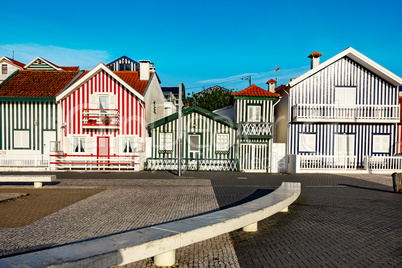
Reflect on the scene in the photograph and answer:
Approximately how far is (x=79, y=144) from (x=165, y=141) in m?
6.49

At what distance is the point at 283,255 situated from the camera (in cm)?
542

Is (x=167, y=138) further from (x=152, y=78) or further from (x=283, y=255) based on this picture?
(x=283, y=255)

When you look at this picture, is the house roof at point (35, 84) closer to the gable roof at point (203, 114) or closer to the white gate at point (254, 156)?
the gable roof at point (203, 114)

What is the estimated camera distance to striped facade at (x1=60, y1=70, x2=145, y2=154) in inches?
909

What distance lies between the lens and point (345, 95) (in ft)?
76.8

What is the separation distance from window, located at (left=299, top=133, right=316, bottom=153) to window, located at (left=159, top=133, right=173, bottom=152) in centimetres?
960

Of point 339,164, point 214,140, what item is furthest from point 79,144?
point 339,164

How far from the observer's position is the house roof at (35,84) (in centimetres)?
2306

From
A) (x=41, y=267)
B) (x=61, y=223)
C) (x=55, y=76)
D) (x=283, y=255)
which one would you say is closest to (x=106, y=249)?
(x=41, y=267)

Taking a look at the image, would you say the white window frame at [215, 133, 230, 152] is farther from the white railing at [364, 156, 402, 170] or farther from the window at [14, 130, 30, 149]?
the window at [14, 130, 30, 149]

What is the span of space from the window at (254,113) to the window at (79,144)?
12450 mm

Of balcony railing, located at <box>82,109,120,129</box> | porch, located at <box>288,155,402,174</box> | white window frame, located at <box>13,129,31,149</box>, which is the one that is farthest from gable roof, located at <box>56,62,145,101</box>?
porch, located at <box>288,155,402,174</box>

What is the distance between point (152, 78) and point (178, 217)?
2075 cm

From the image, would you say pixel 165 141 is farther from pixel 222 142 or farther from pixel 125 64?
pixel 125 64
